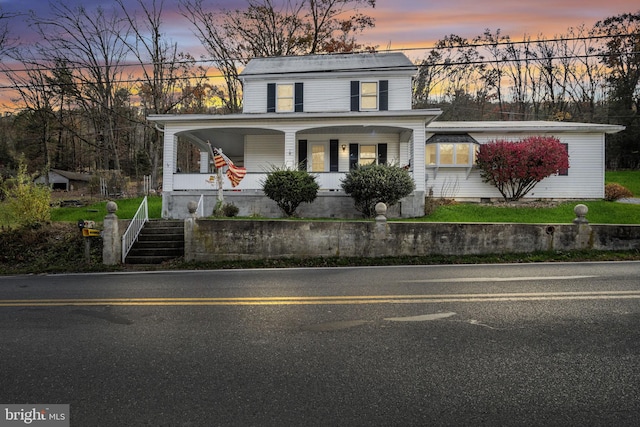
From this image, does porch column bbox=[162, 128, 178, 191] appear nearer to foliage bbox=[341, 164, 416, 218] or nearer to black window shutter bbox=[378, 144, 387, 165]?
foliage bbox=[341, 164, 416, 218]

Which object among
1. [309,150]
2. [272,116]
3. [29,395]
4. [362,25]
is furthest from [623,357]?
[362,25]

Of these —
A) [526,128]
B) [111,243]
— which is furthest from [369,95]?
[111,243]

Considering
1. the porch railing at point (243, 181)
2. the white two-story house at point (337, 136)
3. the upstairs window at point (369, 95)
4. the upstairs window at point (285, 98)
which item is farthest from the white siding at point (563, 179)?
the upstairs window at point (285, 98)

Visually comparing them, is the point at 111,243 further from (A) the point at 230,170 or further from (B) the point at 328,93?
(B) the point at 328,93

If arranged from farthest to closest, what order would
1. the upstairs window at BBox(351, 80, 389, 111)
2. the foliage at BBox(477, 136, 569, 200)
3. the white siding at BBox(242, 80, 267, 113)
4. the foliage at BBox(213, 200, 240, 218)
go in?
the white siding at BBox(242, 80, 267, 113) → the upstairs window at BBox(351, 80, 389, 111) → the foliage at BBox(477, 136, 569, 200) → the foliage at BBox(213, 200, 240, 218)

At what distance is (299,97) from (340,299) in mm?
16382

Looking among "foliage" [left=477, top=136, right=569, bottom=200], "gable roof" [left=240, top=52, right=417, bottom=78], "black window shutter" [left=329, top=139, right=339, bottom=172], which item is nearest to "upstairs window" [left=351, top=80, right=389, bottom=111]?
"gable roof" [left=240, top=52, right=417, bottom=78]

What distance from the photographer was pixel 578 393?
10.7 ft

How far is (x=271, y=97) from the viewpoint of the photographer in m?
20.9

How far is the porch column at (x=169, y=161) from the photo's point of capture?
16.5 m

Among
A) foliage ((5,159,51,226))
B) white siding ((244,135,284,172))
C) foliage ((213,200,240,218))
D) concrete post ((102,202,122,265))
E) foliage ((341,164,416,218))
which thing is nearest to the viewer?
concrete post ((102,202,122,265))

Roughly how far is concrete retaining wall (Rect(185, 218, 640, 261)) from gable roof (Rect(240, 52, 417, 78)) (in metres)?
11.4

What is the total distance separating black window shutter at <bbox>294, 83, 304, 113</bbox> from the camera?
68.3 ft

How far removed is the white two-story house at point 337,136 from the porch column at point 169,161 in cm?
4
